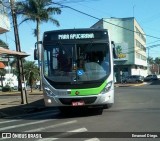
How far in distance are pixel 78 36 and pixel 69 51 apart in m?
0.74

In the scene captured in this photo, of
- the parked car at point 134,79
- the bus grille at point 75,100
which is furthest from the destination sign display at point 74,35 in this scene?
the parked car at point 134,79

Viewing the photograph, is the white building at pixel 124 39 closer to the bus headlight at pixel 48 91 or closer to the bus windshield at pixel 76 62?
the bus windshield at pixel 76 62

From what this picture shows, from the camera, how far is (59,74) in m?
15.7

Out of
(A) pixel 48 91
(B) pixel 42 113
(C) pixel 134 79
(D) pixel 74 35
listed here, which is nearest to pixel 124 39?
(C) pixel 134 79

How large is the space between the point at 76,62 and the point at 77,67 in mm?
217

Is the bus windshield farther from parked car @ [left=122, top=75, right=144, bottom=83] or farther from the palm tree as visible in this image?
parked car @ [left=122, top=75, right=144, bottom=83]

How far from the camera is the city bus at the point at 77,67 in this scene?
15.5 meters

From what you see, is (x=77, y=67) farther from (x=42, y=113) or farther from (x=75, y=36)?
(x=42, y=113)

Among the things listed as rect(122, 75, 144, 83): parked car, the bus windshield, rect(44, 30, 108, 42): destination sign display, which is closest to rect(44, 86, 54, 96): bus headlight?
the bus windshield

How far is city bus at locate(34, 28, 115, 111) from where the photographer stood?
15.5 metres

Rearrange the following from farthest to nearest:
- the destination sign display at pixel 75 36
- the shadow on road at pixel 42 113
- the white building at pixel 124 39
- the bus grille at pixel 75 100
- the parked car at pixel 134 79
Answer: the white building at pixel 124 39 < the parked car at pixel 134 79 < the shadow on road at pixel 42 113 < the destination sign display at pixel 75 36 < the bus grille at pixel 75 100

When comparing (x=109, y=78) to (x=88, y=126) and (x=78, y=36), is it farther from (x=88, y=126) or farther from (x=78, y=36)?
(x=88, y=126)

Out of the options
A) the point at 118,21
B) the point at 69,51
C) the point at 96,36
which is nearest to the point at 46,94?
the point at 69,51

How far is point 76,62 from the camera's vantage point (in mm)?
15820
